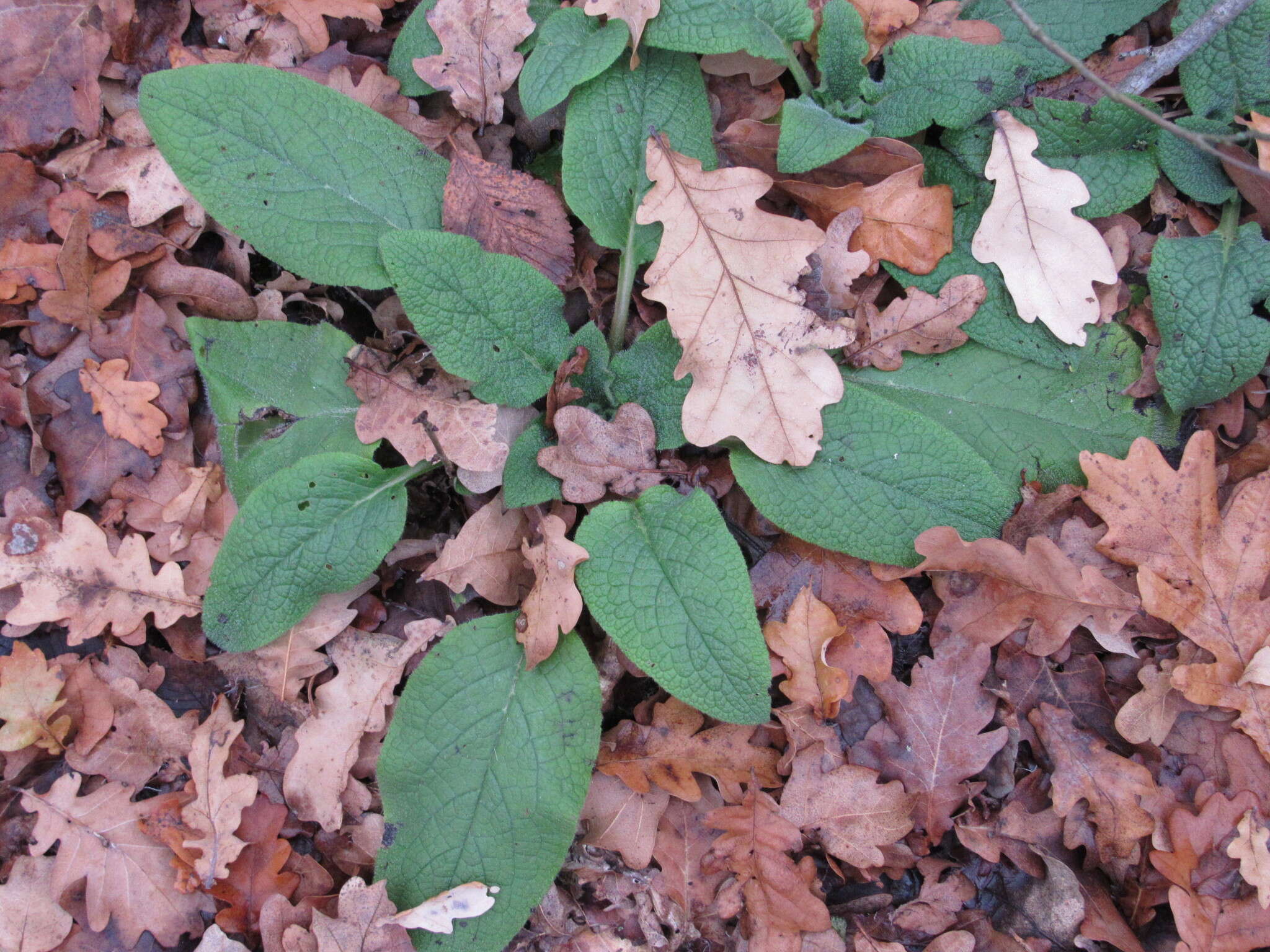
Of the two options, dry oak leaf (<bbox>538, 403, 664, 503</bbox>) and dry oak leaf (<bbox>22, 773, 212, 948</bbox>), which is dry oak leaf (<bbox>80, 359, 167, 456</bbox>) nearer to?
dry oak leaf (<bbox>22, 773, 212, 948</bbox>)

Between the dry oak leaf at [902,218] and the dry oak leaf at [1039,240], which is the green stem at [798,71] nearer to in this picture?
the dry oak leaf at [902,218]

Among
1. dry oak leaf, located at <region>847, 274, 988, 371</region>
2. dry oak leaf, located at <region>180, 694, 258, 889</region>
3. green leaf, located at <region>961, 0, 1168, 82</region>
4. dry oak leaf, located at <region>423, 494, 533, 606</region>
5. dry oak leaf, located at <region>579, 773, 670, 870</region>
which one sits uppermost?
green leaf, located at <region>961, 0, 1168, 82</region>

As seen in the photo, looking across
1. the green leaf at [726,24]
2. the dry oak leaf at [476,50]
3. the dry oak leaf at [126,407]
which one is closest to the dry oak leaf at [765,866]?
the dry oak leaf at [126,407]

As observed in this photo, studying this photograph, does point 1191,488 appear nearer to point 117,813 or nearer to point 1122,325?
point 1122,325

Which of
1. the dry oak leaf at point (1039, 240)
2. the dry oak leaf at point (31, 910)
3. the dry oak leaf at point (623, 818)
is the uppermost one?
the dry oak leaf at point (1039, 240)

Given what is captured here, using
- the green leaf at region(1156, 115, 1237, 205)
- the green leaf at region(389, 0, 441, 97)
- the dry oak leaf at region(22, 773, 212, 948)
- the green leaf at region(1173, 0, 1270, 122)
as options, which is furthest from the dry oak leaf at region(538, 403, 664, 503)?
the green leaf at region(1173, 0, 1270, 122)

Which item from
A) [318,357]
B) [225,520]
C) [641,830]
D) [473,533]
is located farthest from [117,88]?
[641,830]
